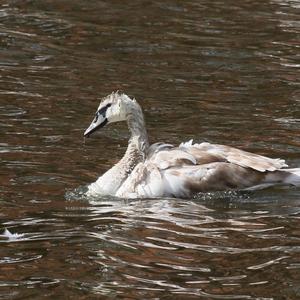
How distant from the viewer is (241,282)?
26.1 feet

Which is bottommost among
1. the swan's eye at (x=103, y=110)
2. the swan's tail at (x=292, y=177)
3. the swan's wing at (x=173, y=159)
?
the swan's tail at (x=292, y=177)

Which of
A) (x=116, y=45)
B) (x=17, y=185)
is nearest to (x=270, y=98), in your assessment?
(x=116, y=45)

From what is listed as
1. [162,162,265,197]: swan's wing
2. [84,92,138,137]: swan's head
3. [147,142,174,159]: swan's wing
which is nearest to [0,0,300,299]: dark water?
[162,162,265,197]: swan's wing

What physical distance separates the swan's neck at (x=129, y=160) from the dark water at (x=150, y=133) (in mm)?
197

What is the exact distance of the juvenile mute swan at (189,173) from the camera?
34.5 feet

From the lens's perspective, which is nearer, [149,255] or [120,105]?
[149,255]

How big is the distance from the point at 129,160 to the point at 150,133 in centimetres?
207

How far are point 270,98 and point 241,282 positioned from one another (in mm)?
6967

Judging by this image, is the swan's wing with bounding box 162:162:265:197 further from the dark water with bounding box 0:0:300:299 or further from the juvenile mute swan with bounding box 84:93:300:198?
the dark water with bounding box 0:0:300:299

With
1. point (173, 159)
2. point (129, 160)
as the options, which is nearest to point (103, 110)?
point (129, 160)

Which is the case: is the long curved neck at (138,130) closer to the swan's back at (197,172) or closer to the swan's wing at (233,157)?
the swan's back at (197,172)

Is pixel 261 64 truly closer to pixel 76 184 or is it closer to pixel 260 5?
pixel 260 5

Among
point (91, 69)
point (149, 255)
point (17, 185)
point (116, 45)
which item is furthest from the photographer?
point (116, 45)

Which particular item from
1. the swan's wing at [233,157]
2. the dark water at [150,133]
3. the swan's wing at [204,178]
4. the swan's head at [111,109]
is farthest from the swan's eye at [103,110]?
the swan's wing at [204,178]
